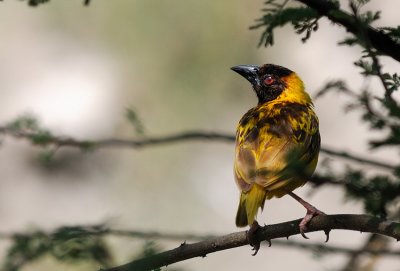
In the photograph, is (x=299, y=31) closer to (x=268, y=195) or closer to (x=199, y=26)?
(x=268, y=195)

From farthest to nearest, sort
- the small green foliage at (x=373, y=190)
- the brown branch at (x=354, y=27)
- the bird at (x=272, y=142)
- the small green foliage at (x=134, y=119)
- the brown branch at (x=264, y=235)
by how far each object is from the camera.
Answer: the small green foliage at (x=134, y=119) → the bird at (x=272, y=142) → the brown branch at (x=264, y=235) → the brown branch at (x=354, y=27) → the small green foliage at (x=373, y=190)

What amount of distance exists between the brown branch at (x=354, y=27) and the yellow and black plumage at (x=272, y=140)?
71 centimetres

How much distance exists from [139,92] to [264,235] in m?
6.81

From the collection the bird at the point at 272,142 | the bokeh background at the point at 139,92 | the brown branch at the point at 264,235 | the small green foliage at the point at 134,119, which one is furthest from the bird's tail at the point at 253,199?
the bokeh background at the point at 139,92

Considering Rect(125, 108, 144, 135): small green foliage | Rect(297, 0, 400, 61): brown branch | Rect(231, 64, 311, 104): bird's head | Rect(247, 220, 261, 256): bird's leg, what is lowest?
Rect(247, 220, 261, 256): bird's leg

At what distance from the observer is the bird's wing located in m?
4.11

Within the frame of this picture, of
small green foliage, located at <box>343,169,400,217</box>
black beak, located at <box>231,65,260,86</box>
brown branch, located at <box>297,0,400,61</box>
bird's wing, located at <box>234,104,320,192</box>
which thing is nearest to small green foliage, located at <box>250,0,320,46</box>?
brown branch, located at <box>297,0,400,61</box>

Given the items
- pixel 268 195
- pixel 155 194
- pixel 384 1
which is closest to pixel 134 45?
pixel 155 194

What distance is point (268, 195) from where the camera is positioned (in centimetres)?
431

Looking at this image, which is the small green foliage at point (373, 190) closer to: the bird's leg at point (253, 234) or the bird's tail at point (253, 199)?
the bird's leg at point (253, 234)

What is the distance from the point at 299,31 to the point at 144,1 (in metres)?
7.43

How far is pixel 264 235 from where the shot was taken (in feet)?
11.8

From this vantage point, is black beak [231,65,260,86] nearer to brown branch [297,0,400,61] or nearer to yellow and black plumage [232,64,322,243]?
yellow and black plumage [232,64,322,243]

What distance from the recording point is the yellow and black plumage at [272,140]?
162 inches
